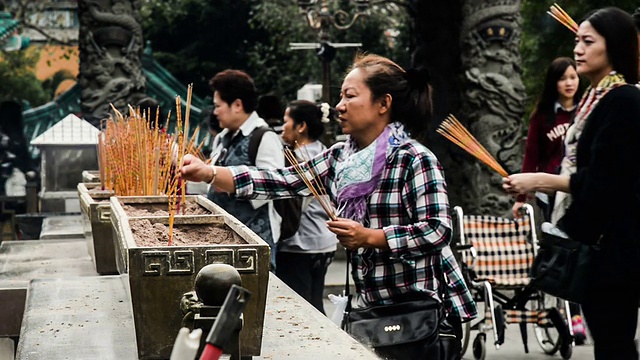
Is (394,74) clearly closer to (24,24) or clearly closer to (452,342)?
(452,342)

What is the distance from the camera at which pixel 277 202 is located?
18.6 ft

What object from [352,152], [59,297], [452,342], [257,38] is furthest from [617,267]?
[257,38]

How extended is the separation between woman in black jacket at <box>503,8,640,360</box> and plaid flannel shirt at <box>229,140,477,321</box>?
49 centimetres

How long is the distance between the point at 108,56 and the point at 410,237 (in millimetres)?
6819

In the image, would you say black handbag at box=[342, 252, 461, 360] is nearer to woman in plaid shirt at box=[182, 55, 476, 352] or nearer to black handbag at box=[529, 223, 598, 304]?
woman in plaid shirt at box=[182, 55, 476, 352]

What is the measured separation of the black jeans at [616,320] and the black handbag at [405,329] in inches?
24.7

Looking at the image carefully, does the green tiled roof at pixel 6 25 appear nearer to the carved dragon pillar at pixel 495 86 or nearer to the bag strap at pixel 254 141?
the carved dragon pillar at pixel 495 86

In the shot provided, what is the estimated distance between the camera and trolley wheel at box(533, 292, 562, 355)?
6734mm

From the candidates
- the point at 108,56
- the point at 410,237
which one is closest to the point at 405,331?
the point at 410,237

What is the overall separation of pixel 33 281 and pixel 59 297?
35 cm

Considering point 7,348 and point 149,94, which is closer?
point 7,348

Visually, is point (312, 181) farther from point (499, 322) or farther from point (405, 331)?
point (499, 322)

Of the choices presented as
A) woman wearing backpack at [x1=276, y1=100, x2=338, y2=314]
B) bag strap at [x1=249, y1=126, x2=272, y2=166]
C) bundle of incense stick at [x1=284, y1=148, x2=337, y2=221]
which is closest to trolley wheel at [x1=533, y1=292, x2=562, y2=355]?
woman wearing backpack at [x1=276, y1=100, x2=338, y2=314]

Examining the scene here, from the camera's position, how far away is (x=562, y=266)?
3.80 meters
